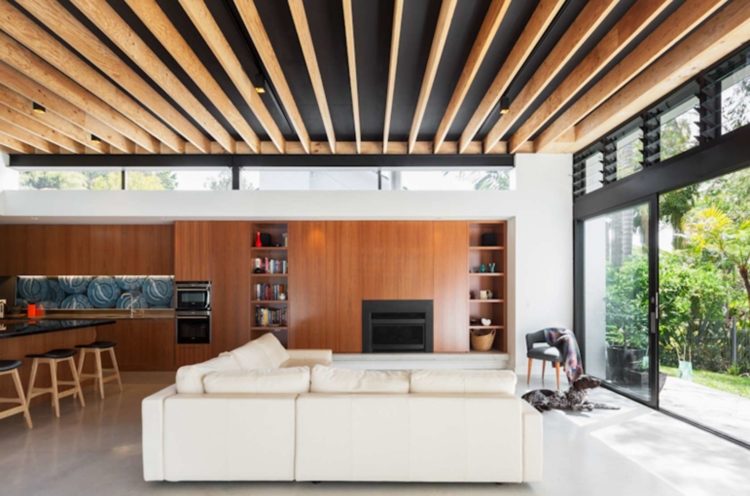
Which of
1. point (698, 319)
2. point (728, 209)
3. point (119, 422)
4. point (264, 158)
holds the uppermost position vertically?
point (264, 158)

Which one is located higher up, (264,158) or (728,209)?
(264,158)

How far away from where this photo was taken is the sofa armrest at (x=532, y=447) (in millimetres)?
2836

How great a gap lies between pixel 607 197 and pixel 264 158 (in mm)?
4492

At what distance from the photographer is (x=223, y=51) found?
338 centimetres

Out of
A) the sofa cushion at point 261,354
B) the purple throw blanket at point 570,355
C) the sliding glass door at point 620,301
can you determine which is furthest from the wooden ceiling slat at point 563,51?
the sofa cushion at point 261,354

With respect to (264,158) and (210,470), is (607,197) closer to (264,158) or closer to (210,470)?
(264,158)

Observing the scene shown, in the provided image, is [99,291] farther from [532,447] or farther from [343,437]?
[532,447]

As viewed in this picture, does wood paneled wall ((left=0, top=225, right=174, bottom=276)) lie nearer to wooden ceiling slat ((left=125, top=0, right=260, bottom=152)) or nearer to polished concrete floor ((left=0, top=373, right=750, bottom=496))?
polished concrete floor ((left=0, top=373, right=750, bottom=496))

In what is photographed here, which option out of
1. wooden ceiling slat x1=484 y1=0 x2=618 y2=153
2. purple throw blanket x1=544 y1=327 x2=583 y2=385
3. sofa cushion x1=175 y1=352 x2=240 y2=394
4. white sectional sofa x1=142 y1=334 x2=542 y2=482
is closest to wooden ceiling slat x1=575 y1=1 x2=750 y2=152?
wooden ceiling slat x1=484 y1=0 x2=618 y2=153

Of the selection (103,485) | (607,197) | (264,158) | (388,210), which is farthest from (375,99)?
(103,485)

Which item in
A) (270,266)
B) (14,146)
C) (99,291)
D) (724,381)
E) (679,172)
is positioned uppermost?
(14,146)

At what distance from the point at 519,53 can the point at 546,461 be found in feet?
9.97

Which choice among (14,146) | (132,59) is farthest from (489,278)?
(14,146)

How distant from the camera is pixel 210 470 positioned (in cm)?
288
